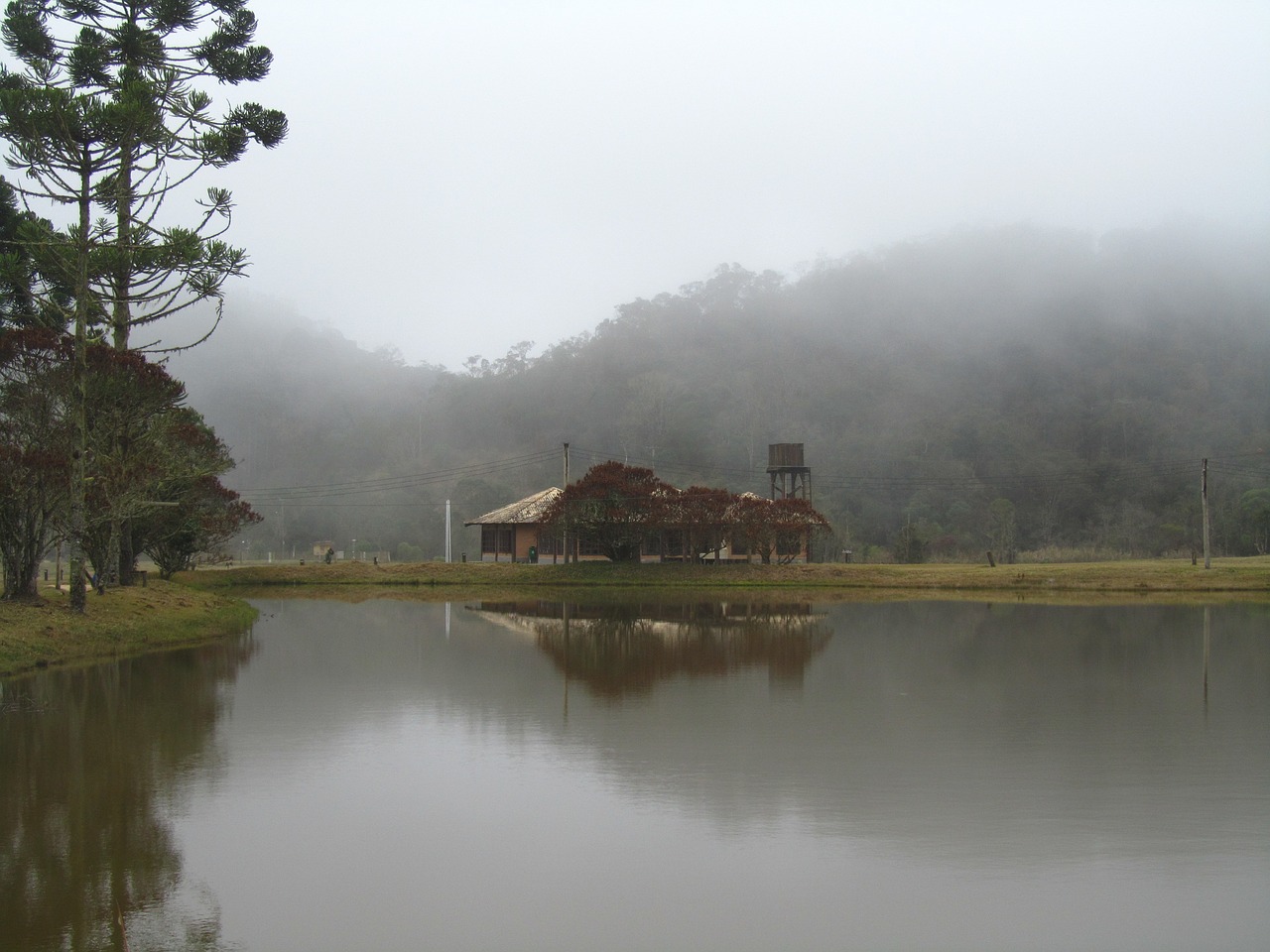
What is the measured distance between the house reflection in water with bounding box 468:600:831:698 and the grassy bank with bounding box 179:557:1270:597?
869cm

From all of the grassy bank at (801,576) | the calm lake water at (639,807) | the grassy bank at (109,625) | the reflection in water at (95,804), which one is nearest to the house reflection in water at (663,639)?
the calm lake water at (639,807)

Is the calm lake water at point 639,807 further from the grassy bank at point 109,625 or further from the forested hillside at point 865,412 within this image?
the forested hillside at point 865,412

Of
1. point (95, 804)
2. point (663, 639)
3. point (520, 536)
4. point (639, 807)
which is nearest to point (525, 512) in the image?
point (520, 536)

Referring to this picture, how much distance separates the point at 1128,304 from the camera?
365 feet

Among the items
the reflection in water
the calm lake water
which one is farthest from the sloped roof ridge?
the reflection in water

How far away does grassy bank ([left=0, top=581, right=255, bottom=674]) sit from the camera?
15742 millimetres

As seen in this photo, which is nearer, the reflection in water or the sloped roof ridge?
the reflection in water

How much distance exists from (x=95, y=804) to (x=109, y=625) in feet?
38.0

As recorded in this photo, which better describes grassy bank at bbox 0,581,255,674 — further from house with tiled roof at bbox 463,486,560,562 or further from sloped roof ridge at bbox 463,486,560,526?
house with tiled roof at bbox 463,486,560,562

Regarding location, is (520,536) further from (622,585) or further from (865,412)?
(865,412)

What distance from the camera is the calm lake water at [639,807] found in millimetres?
5777

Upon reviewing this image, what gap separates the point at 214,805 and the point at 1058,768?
659cm

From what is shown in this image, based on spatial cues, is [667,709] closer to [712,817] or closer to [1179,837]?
[712,817]

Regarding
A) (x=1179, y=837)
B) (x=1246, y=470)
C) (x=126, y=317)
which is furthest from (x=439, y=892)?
(x=1246, y=470)
